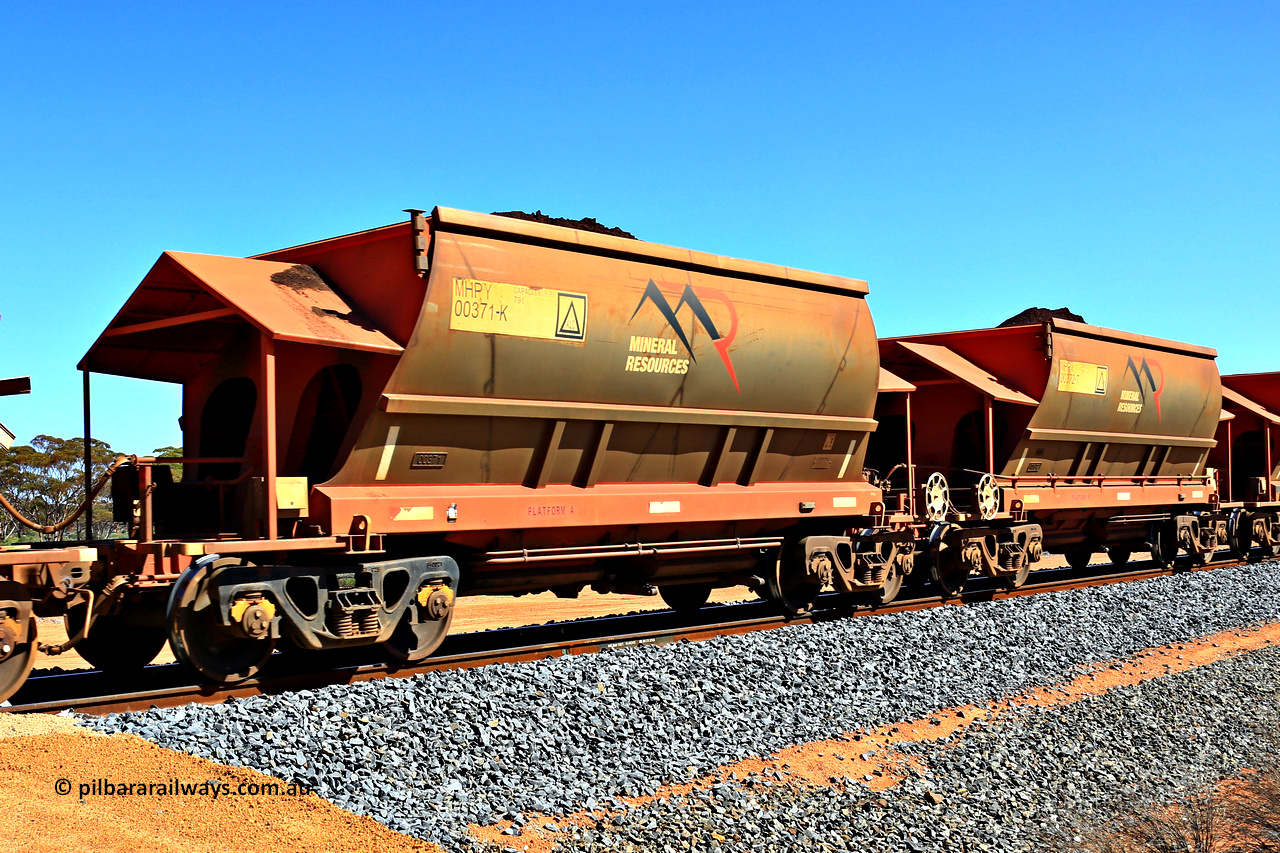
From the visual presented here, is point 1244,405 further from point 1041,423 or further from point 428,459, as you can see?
point 428,459

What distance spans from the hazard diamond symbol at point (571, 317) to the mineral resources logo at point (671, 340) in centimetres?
54

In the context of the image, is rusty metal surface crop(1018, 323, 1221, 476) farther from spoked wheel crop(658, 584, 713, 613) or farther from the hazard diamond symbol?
the hazard diamond symbol

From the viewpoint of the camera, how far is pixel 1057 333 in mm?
16109

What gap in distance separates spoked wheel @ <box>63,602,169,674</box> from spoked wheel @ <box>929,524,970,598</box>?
9.56m

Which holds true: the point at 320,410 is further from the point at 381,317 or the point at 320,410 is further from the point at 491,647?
the point at 491,647

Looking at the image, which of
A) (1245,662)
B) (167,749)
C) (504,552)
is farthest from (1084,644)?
(167,749)

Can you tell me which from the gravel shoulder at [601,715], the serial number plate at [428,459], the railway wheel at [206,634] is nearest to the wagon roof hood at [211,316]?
the serial number plate at [428,459]

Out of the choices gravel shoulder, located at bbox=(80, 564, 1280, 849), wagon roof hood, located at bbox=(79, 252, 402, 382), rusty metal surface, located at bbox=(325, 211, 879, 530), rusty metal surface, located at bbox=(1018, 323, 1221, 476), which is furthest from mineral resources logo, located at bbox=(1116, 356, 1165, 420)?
wagon roof hood, located at bbox=(79, 252, 402, 382)

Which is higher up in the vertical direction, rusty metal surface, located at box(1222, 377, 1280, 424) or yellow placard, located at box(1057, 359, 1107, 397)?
yellow placard, located at box(1057, 359, 1107, 397)

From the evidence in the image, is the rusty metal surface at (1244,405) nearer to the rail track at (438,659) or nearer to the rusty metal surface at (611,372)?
the rail track at (438,659)

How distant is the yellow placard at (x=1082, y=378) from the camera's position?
15.8 m

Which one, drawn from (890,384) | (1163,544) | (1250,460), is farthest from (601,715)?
(1250,460)

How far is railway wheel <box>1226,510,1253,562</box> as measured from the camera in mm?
20656

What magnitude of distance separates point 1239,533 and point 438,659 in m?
17.9
